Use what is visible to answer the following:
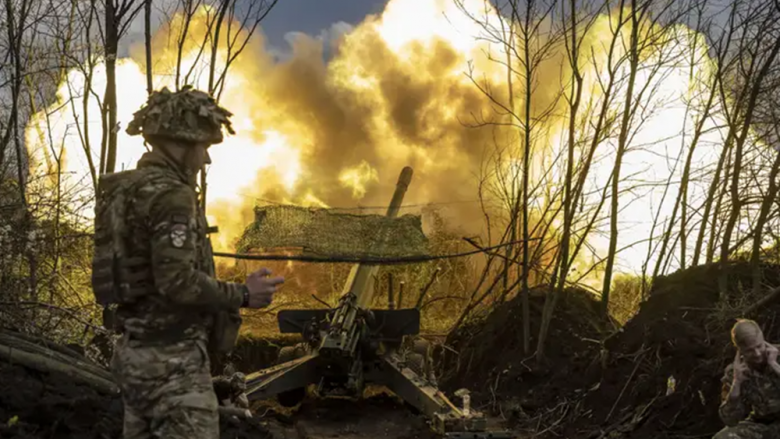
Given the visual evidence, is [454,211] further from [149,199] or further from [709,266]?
[149,199]

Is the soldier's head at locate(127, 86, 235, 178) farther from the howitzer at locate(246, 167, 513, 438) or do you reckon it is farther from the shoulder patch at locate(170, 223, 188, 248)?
the howitzer at locate(246, 167, 513, 438)

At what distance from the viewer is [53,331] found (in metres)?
7.73

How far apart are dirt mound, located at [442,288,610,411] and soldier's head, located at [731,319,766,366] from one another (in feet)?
13.6

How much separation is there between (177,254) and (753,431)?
3938 millimetres

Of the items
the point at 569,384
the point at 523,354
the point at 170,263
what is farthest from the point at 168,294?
the point at 523,354

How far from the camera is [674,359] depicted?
A: 7.77 m

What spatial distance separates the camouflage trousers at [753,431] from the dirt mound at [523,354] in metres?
3.95

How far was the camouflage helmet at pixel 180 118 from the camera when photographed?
3625 mm

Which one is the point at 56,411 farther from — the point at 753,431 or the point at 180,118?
the point at 753,431

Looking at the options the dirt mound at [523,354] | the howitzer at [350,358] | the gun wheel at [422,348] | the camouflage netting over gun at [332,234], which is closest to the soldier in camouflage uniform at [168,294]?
the howitzer at [350,358]

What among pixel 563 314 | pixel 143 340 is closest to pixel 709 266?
pixel 563 314

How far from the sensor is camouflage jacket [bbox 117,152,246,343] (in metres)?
3.32

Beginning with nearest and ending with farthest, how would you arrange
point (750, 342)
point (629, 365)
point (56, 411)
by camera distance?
point (750, 342) < point (56, 411) < point (629, 365)

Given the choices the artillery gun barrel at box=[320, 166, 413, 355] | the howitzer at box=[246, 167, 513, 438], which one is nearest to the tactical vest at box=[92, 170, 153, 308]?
the howitzer at box=[246, 167, 513, 438]
